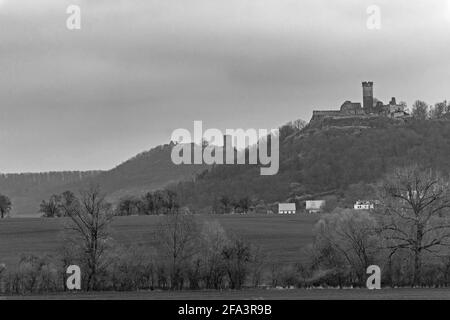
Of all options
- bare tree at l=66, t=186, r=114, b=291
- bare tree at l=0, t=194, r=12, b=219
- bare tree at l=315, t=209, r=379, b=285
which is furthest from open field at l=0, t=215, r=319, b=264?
bare tree at l=0, t=194, r=12, b=219

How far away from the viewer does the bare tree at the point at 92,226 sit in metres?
67.9

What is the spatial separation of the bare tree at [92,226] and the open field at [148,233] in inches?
388

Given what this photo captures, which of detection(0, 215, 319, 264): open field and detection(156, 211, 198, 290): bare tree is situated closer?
detection(156, 211, 198, 290): bare tree

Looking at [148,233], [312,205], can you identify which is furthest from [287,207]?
[148,233]

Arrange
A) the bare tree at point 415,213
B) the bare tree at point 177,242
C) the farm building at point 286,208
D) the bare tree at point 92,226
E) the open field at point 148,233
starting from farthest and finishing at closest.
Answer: the farm building at point 286,208
the open field at point 148,233
the bare tree at point 415,213
the bare tree at point 92,226
the bare tree at point 177,242

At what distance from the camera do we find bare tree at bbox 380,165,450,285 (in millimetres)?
69625

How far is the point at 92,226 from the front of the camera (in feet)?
237

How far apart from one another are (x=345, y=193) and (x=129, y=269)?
4783 inches

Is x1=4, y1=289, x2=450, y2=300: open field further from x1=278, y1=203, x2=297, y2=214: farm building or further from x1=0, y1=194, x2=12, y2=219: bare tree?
x1=278, y1=203, x2=297, y2=214: farm building

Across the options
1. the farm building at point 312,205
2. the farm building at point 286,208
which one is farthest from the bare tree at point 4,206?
the farm building at point 312,205

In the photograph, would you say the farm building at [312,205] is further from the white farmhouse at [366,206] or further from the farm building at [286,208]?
the white farmhouse at [366,206]

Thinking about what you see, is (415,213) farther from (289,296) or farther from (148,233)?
(148,233)

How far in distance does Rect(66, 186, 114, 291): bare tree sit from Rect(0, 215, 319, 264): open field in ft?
32.3
